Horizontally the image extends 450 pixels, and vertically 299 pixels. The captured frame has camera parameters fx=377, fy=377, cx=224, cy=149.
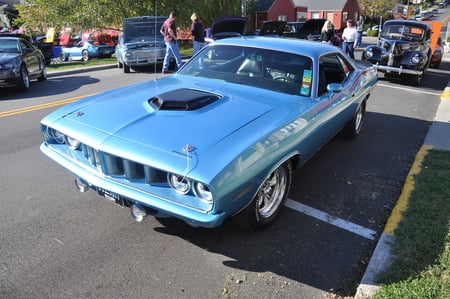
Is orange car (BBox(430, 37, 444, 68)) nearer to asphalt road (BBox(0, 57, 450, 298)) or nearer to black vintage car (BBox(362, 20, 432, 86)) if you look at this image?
black vintage car (BBox(362, 20, 432, 86))

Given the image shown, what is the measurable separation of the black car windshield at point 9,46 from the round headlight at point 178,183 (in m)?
9.73

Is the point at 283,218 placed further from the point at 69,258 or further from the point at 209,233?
the point at 69,258

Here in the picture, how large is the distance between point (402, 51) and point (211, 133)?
1071 cm

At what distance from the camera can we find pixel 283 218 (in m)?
3.70

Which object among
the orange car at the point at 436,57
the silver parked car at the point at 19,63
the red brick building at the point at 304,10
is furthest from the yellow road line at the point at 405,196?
the red brick building at the point at 304,10

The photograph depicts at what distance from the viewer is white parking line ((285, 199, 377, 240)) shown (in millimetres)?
3496

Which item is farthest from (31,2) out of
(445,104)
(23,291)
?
(23,291)

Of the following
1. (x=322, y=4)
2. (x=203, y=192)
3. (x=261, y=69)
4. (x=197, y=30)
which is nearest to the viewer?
(x=203, y=192)

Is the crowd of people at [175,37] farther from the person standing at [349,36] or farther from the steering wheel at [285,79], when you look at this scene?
the steering wheel at [285,79]

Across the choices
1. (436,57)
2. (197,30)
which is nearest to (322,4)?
(436,57)

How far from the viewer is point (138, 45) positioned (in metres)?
13.1

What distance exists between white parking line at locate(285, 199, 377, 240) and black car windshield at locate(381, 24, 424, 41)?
432 inches

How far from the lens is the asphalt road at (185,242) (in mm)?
2771

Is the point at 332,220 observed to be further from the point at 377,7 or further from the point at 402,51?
the point at 377,7
